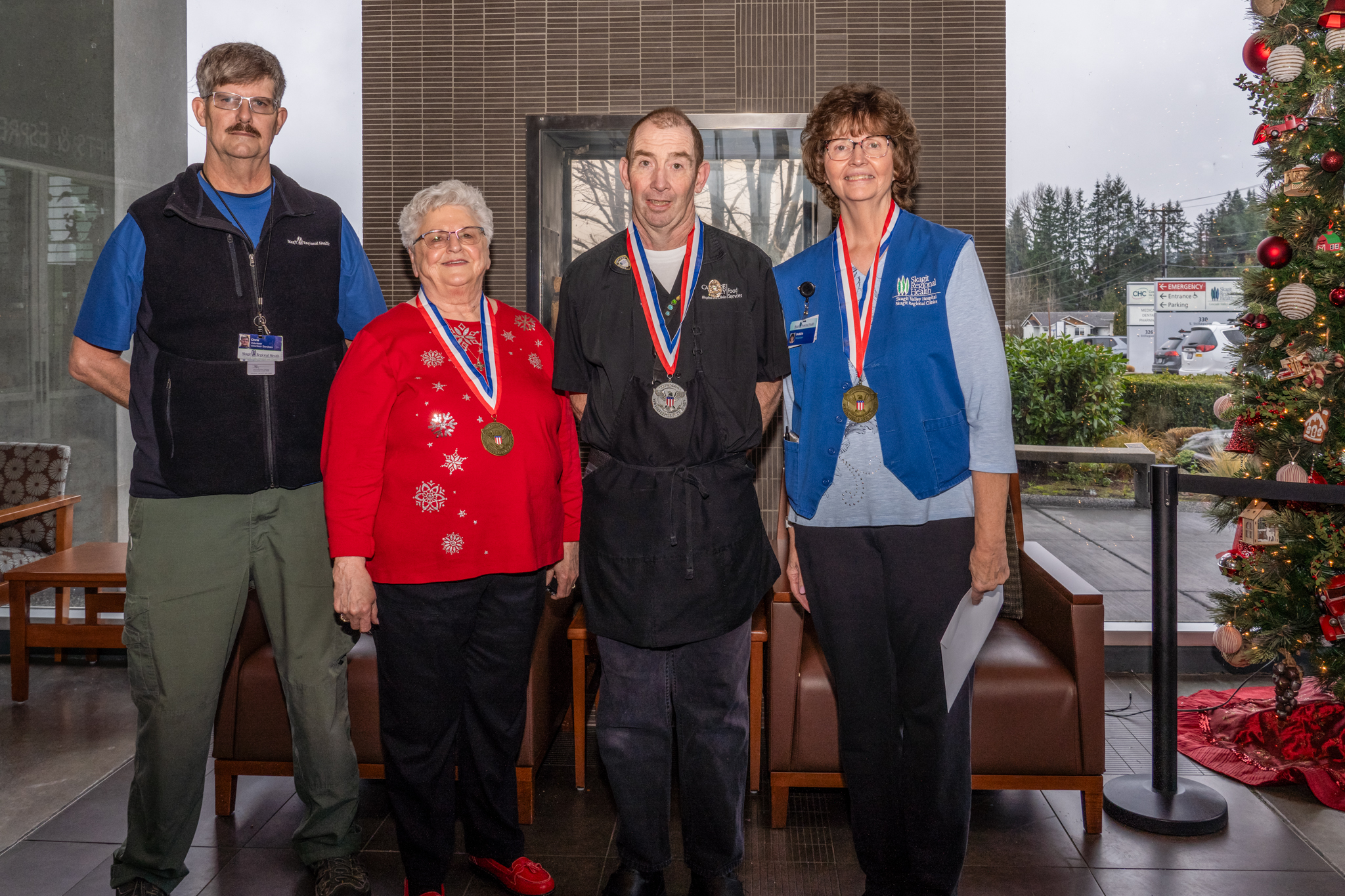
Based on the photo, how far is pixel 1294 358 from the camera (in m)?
3.25

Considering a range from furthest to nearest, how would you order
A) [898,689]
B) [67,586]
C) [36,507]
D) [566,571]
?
[36,507]
[67,586]
[566,571]
[898,689]

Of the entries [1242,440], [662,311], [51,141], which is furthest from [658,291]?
[51,141]

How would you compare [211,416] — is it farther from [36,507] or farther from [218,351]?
[36,507]

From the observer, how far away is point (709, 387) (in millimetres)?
2018

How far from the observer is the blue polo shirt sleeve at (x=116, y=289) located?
2.18 meters

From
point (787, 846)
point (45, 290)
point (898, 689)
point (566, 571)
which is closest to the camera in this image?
point (898, 689)

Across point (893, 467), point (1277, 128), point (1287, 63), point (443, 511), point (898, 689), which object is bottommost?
point (898, 689)

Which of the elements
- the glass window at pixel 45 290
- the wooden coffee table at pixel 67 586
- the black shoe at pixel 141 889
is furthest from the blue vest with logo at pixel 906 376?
the glass window at pixel 45 290

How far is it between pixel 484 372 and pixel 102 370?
0.96 meters

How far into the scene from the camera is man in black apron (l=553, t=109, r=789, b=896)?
6.59ft

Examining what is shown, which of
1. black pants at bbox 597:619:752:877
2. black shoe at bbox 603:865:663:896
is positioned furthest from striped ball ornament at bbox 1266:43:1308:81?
black shoe at bbox 603:865:663:896

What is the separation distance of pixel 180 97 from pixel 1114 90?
440 centimetres

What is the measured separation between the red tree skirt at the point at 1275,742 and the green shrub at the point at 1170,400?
3.87 ft

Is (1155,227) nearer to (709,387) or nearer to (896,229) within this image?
(896,229)
